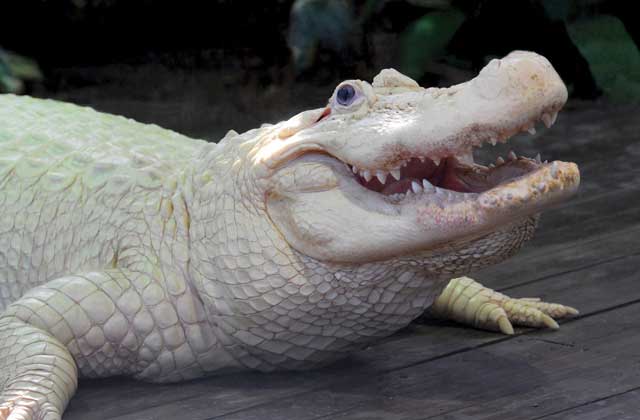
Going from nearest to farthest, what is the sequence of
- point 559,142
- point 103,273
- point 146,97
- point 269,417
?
1. point 269,417
2. point 103,273
3. point 559,142
4. point 146,97

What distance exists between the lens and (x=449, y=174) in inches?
94.7

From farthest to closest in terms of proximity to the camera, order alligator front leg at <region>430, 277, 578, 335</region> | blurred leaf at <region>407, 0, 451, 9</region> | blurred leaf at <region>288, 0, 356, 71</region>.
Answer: blurred leaf at <region>407, 0, 451, 9</region>
blurred leaf at <region>288, 0, 356, 71</region>
alligator front leg at <region>430, 277, 578, 335</region>

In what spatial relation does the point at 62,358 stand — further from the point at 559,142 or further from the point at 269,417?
the point at 559,142

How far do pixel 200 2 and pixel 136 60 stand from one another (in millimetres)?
504

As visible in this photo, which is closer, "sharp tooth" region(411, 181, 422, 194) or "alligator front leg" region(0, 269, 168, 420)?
"sharp tooth" region(411, 181, 422, 194)

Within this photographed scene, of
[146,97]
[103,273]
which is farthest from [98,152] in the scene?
[146,97]

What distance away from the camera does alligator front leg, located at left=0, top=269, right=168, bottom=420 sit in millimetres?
2430

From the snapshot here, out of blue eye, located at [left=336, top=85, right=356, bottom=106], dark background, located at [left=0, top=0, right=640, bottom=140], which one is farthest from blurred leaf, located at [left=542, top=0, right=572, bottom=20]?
blue eye, located at [left=336, top=85, right=356, bottom=106]

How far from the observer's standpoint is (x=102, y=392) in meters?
2.62

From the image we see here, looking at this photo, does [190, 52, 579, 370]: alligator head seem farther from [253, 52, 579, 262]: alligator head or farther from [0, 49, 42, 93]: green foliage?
[0, 49, 42, 93]: green foliage

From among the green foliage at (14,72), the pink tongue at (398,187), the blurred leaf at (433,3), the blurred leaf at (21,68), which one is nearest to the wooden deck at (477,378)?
the pink tongue at (398,187)

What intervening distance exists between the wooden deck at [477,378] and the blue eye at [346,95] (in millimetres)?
661

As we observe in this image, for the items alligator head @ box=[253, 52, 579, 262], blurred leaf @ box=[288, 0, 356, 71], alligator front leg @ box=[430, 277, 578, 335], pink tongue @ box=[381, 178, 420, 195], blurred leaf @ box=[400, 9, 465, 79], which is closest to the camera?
alligator head @ box=[253, 52, 579, 262]

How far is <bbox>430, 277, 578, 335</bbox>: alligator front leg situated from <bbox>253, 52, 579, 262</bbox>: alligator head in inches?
24.9
